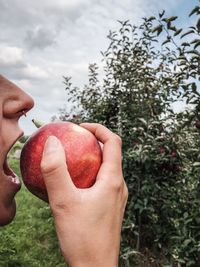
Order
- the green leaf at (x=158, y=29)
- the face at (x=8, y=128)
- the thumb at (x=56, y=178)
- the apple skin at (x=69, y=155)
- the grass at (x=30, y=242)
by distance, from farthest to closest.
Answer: the grass at (x=30, y=242) < the green leaf at (x=158, y=29) < the apple skin at (x=69, y=155) < the face at (x=8, y=128) < the thumb at (x=56, y=178)

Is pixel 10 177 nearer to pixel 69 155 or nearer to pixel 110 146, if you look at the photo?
pixel 69 155

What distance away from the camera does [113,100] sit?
5.30 m

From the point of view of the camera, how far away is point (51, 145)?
4.42 ft

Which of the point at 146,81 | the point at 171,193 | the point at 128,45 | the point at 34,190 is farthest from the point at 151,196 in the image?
the point at 34,190

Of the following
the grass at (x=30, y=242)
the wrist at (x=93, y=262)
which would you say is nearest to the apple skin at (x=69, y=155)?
the wrist at (x=93, y=262)

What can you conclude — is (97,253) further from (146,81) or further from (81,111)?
(81,111)

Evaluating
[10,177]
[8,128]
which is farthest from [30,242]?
[8,128]

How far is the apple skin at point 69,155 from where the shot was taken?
1.46 meters

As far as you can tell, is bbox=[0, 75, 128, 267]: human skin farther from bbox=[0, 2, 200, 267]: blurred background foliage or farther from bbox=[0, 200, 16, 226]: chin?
bbox=[0, 2, 200, 267]: blurred background foliage

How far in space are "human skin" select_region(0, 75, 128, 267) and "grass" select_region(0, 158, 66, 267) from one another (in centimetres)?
344

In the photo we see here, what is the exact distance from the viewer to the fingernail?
131cm

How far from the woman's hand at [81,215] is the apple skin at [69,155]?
6.0 inches

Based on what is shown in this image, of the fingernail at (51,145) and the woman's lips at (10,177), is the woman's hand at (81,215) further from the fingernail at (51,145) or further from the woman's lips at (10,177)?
the woman's lips at (10,177)

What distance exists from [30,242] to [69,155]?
4151mm
